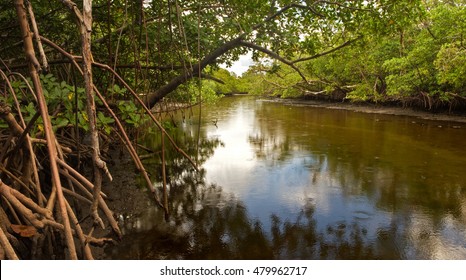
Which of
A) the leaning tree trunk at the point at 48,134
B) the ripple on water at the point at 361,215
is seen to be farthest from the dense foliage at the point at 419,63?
the leaning tree trunk at the point at 48,134

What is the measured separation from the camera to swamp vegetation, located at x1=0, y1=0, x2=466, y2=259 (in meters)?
2.57

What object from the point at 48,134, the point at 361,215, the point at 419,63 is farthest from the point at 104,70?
the point at 419,63

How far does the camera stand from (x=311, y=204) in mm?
6176

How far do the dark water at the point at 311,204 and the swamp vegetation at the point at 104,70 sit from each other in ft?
2.89

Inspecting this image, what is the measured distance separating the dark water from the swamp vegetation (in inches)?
34.7

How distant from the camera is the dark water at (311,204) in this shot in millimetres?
4535

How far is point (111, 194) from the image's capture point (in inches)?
253

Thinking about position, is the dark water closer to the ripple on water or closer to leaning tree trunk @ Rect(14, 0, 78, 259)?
the ripple on water

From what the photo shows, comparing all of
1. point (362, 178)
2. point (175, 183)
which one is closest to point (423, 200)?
point (362, 178)

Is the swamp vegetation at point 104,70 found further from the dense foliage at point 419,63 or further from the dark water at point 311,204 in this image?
the dark water at point 311,204

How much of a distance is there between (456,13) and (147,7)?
13.4 m

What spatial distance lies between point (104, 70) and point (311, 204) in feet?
15.7

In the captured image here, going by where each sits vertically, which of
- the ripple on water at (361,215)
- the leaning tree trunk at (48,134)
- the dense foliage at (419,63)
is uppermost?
the dense foliage at (419,63)

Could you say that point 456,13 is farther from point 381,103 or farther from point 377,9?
point 381,103
